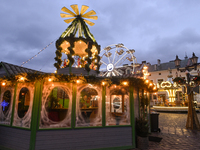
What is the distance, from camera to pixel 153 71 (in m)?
34.8

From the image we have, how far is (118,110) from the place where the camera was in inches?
241

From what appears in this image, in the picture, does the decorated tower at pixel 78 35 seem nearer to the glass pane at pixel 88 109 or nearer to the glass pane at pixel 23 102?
the glass pane at pixel 88 109

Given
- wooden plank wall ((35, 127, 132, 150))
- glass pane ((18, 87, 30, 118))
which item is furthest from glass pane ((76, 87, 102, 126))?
glass pane ((18, 87, 30, 118))

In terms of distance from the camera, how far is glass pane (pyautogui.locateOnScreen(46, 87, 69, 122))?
17.5 feet

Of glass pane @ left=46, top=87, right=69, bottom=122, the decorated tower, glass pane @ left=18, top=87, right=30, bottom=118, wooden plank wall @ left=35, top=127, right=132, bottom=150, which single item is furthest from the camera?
the decorated tower

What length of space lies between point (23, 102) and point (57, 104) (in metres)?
1.47

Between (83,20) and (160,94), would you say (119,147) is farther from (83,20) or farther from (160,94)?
(160,94)

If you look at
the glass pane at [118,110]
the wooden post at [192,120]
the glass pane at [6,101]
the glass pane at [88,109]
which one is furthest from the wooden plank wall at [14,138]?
the wooden post at [192,120]

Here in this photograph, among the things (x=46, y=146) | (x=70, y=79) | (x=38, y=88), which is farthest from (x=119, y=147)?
(x=38, y=88)

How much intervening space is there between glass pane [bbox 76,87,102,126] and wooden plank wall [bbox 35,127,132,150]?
0.26 metres

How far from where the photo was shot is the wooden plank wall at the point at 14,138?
468cm

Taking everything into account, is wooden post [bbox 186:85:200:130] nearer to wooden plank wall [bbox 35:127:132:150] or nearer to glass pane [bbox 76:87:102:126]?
wooden plank wall [bbox 35:127:132:150]

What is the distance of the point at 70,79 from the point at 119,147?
2.81 meters

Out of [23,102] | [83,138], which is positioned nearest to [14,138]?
[23,102]
